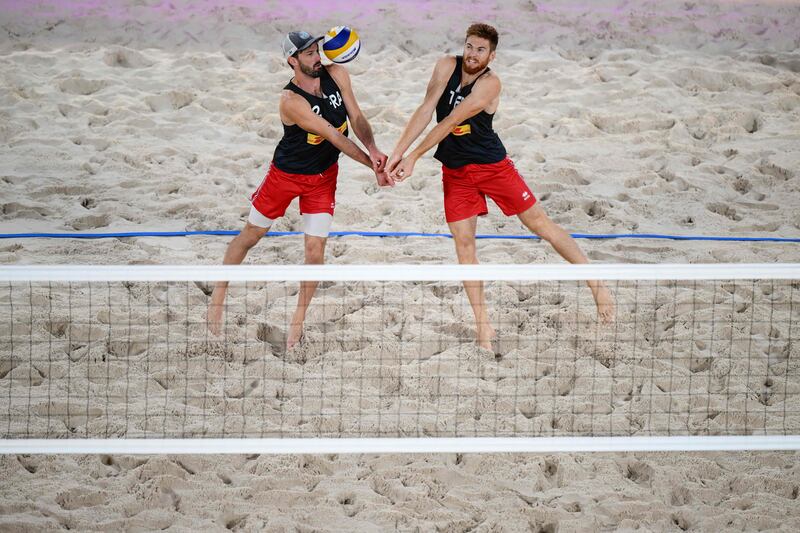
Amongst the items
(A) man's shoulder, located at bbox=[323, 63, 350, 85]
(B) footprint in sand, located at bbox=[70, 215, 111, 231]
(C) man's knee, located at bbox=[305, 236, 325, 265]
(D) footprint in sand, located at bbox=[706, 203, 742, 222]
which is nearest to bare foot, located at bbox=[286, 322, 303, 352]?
(C) man's knee, located at bbox=[305, 236, 325, 265]

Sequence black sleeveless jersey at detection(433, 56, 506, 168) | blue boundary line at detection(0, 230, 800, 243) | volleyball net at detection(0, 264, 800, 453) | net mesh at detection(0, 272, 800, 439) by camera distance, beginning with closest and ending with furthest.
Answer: volleyball net at detection(0, 264, 800, 453)
net mesh at detection(0, 272, 800, 439)
black sleeveless jersey at detection(433, 56, 506, 168)
blue boundary line at detection(0, 230, 800, 243)

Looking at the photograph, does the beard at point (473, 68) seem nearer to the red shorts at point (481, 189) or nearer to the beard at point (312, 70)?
the red shorts at point (481, 189)

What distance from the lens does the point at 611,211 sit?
686 cm

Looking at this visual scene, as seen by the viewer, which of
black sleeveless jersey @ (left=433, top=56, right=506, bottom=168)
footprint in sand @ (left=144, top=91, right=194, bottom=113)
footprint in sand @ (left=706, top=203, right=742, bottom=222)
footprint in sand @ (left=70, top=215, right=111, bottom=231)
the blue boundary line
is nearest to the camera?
black sleeveless jersey @ (left=433, top=56, right=506, bottom=168)

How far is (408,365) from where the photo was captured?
4926mm

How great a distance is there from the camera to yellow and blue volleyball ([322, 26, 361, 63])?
484 centimetres

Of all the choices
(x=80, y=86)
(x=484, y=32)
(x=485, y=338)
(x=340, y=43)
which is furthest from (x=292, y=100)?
(x=80, y=86)

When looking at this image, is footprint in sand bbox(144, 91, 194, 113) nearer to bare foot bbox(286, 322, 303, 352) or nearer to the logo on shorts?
bare foot bbox(286, 322, 303, 352)

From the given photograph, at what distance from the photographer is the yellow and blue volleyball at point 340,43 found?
190 inches

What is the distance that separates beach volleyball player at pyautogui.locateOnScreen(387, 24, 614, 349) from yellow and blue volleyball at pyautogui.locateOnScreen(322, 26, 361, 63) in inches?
17.3

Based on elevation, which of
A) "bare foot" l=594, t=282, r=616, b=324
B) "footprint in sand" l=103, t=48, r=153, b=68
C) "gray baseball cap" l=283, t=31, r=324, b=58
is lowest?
"bare foot" l=594, t=282, r=616, b=324

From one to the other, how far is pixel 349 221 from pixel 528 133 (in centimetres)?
205

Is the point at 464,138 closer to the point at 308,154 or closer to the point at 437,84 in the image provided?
the point at 437,84

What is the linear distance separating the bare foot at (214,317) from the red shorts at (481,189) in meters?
1.37
